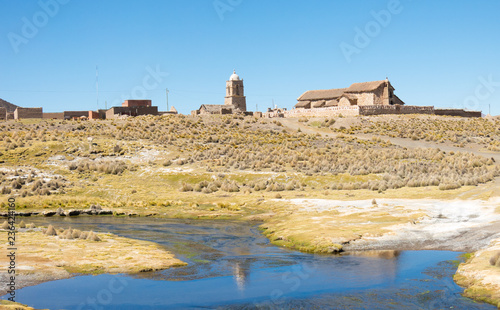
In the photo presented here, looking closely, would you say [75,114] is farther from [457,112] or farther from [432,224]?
[432,224]

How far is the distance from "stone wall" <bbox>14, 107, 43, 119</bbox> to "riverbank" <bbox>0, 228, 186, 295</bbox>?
63.1 meters

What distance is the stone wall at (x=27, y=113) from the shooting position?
87312mm

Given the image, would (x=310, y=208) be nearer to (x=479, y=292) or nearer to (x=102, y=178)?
(x=479, y=292)

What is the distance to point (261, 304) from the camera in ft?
61.7

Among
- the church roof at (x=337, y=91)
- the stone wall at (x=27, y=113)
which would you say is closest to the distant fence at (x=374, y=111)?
the church roof at (x=337, y=91)

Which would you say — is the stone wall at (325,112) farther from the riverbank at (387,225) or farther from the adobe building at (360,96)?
the riverbank at (387,225)

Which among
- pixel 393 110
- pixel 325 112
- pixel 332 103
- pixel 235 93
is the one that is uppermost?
pixel 235 93

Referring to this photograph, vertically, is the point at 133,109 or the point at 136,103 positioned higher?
the point at 136,103

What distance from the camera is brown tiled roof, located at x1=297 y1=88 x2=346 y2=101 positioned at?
105312mm

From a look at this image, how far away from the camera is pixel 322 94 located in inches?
4262

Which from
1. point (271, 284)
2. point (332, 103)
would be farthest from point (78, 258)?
point (332, 103)

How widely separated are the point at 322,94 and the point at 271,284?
89.6 metres

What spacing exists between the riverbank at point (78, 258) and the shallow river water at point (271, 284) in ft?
2.33

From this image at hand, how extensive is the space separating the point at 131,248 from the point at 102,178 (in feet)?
101
